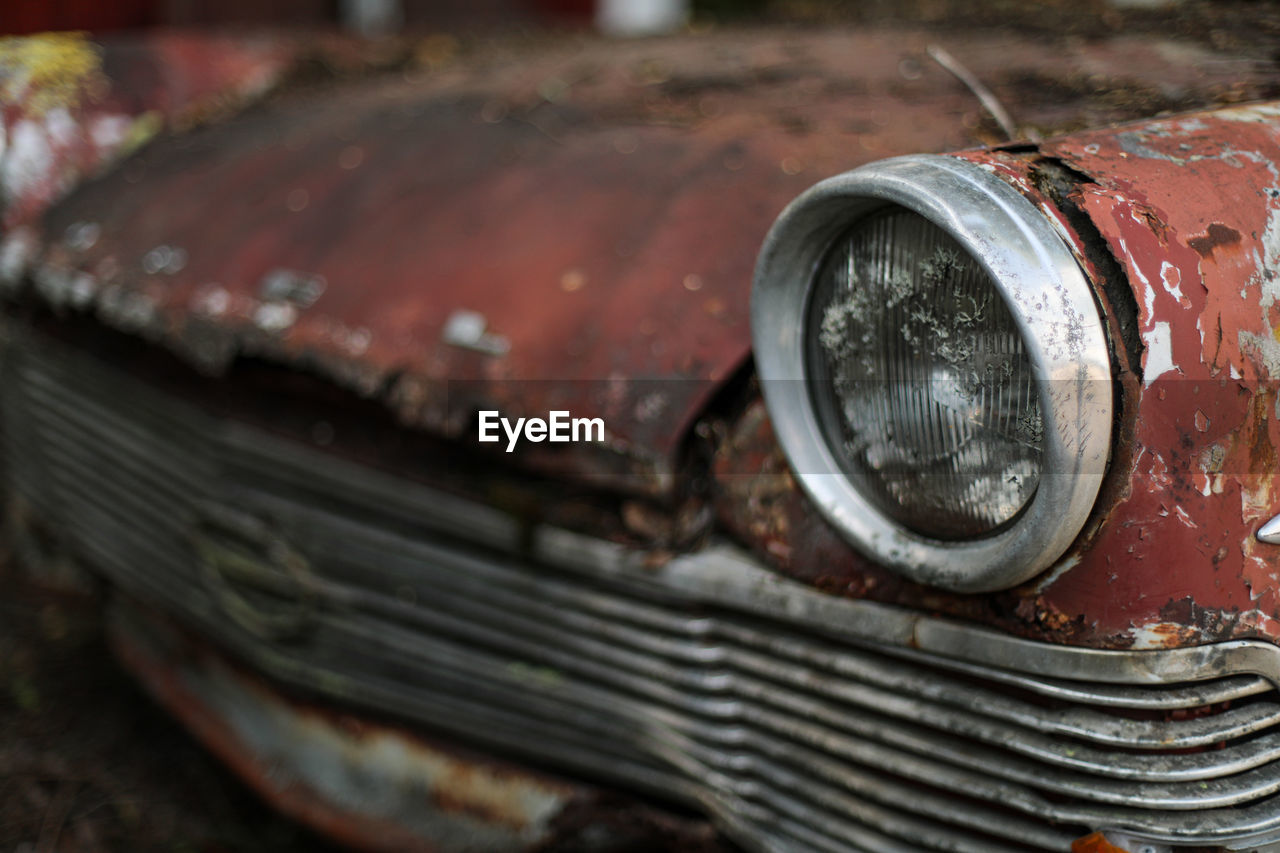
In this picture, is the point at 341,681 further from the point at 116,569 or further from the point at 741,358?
the point at 741,358

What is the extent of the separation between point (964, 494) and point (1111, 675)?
0.21 meters

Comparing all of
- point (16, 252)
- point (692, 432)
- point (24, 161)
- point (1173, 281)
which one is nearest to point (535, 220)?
point (692, 432)

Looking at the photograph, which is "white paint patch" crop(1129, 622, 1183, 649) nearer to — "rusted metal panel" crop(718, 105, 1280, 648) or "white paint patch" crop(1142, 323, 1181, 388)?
"rusted metal panel" crop(718, 105, 1280, 648)

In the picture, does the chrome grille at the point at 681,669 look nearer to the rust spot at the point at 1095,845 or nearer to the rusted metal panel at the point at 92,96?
the rust spot at the point at 1095,845

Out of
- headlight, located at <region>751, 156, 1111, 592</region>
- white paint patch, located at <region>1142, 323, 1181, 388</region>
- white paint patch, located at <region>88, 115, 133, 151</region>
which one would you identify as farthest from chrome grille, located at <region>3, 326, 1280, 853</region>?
white paint patch, located at <region>88, 115, 133, 151</region>

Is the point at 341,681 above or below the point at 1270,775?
below

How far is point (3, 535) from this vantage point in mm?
3000

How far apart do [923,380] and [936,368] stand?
0.8 inches

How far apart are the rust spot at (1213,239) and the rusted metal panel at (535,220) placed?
0.45 meters

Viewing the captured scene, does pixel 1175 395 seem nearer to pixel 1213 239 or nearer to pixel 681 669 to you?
pixel 1213 239

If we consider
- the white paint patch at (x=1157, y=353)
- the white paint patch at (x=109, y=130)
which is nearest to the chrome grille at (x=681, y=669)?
the white paint patch at (x=1157, y=353)

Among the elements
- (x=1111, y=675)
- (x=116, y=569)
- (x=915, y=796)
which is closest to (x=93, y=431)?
(x=116, y=569)

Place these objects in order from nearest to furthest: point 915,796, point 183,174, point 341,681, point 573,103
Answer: point 915,796, point 341,681, point 573,103, point 183,174

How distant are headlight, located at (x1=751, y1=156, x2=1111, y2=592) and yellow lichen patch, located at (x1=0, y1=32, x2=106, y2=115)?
181cm
